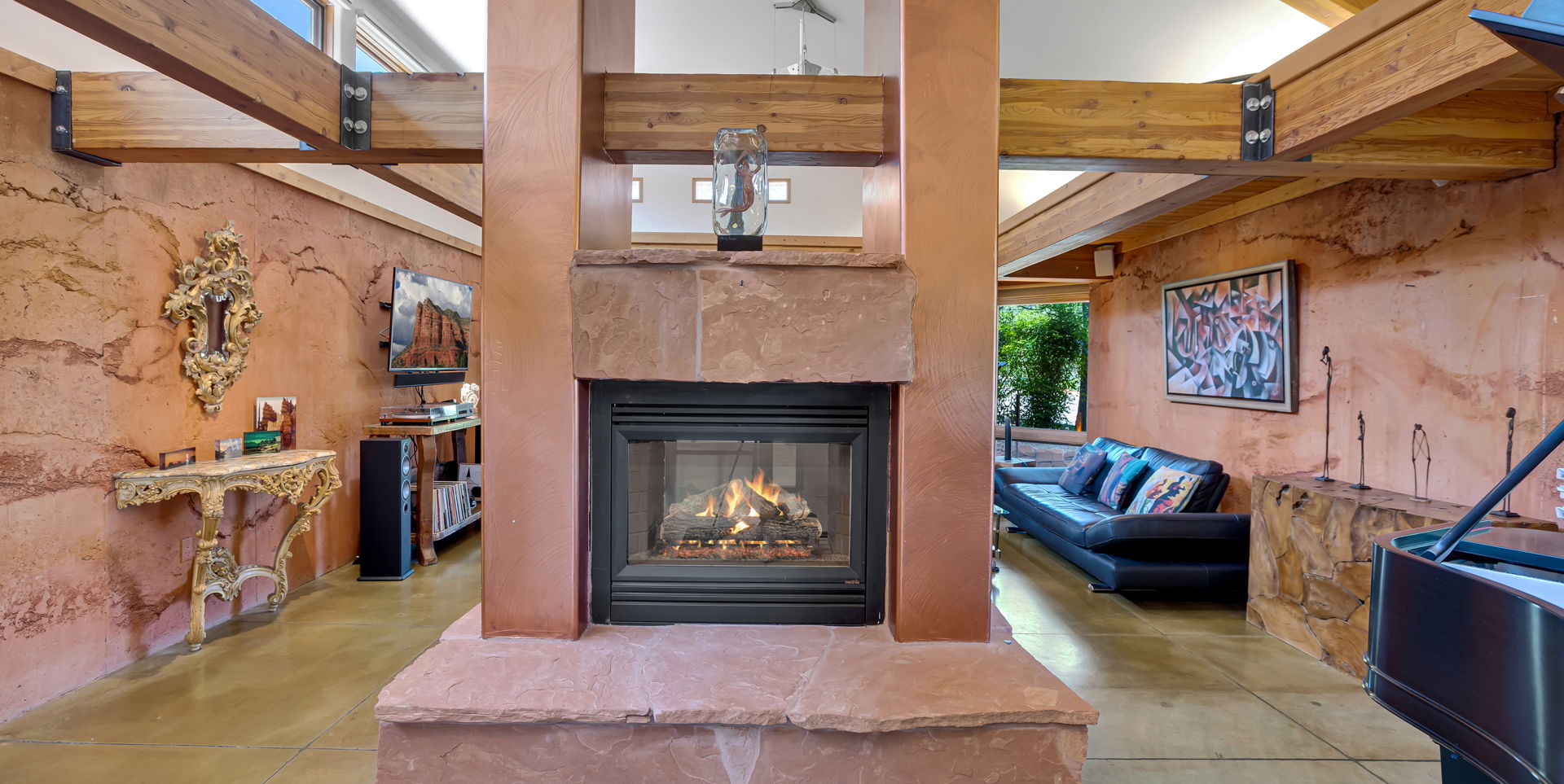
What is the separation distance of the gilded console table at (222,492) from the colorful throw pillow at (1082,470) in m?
4.90

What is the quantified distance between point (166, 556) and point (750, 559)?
2742 millimetres

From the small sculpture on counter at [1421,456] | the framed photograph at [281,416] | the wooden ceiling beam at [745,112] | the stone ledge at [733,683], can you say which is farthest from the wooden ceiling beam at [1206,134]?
the framed photograph at [281,416]

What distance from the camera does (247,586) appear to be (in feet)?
11.0

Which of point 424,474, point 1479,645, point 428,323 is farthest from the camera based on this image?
point 428,323

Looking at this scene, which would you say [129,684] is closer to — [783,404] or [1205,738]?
[783,404]

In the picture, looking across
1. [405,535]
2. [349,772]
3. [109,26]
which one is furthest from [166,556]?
[109,26]

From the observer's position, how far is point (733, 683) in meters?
1.73

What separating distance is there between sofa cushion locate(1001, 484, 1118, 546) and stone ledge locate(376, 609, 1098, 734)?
7.48 feet

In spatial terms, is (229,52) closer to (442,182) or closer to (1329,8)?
(442,182)

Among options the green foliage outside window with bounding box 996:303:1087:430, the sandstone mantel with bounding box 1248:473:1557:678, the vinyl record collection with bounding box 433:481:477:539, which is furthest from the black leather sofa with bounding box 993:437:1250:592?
the green foliage outside window with bounding box 996:303:1087:430

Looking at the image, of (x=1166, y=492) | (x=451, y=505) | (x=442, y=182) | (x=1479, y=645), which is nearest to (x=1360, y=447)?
(x=1166, y=492)

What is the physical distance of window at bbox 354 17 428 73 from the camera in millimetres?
3529

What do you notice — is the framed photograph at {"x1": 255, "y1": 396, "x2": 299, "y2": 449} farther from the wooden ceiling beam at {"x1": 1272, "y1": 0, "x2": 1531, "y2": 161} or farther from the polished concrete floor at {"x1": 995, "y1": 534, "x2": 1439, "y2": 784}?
the wooden ceiling beam at {"x1": 1272, "y1": 0, "x2": 1531, "y2": 161}

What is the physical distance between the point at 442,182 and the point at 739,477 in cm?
246
